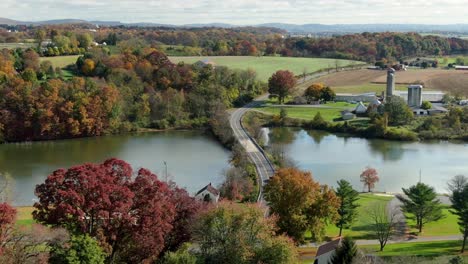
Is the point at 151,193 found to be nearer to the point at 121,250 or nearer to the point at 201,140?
the point at 121,250

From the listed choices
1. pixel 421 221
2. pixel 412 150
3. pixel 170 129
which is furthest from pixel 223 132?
pixel 421 221

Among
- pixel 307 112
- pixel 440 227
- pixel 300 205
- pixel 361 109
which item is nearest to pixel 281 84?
pixel 307 112

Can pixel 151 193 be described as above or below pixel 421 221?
above

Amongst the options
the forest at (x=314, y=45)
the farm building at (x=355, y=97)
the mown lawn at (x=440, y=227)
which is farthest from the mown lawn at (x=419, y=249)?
the forest at (x=314, y=45)

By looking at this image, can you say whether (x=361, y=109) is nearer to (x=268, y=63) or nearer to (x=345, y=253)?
(x=268, y=63)

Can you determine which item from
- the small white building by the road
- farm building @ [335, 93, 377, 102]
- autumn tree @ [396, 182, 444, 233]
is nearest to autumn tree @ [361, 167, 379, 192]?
autumn tree @ [396, 182, 444, 233]

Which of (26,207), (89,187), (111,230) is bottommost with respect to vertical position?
(26,207)

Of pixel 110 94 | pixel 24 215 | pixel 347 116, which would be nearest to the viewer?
pixel 24 215
